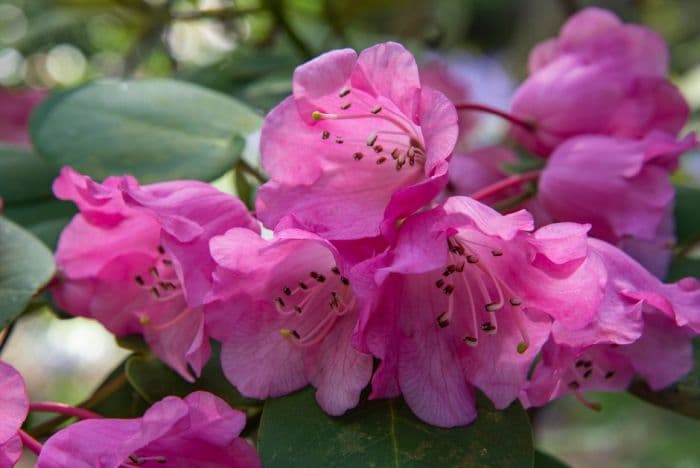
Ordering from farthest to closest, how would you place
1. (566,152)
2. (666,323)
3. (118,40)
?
1. (118,40)
2. (566,152)
3. (666,323)

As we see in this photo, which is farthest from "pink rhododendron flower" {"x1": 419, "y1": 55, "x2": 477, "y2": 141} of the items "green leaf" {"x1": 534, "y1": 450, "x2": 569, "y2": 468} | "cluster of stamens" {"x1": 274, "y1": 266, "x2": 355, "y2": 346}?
"cluster of stamens" {"x1": 274, "y1": 266, "x2": 355, "y2": 346}

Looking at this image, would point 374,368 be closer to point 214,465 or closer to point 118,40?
point 214,465

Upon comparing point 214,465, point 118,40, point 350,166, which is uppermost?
point 350,166

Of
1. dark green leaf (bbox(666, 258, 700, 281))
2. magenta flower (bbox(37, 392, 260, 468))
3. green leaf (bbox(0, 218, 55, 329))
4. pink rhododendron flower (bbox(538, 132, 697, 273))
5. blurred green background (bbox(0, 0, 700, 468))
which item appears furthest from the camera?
blurred green background (bbox(0, 0, 700, 468))

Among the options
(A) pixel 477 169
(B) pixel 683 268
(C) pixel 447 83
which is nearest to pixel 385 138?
(A) pixel 477 169

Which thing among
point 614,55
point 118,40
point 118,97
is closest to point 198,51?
point 118,40

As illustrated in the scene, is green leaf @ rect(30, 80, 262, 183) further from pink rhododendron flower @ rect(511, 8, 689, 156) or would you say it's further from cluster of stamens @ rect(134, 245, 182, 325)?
pink rhododendron flower @ rect(511, 8, 689, 156)

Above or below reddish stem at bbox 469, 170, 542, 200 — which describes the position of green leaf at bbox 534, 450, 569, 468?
below
